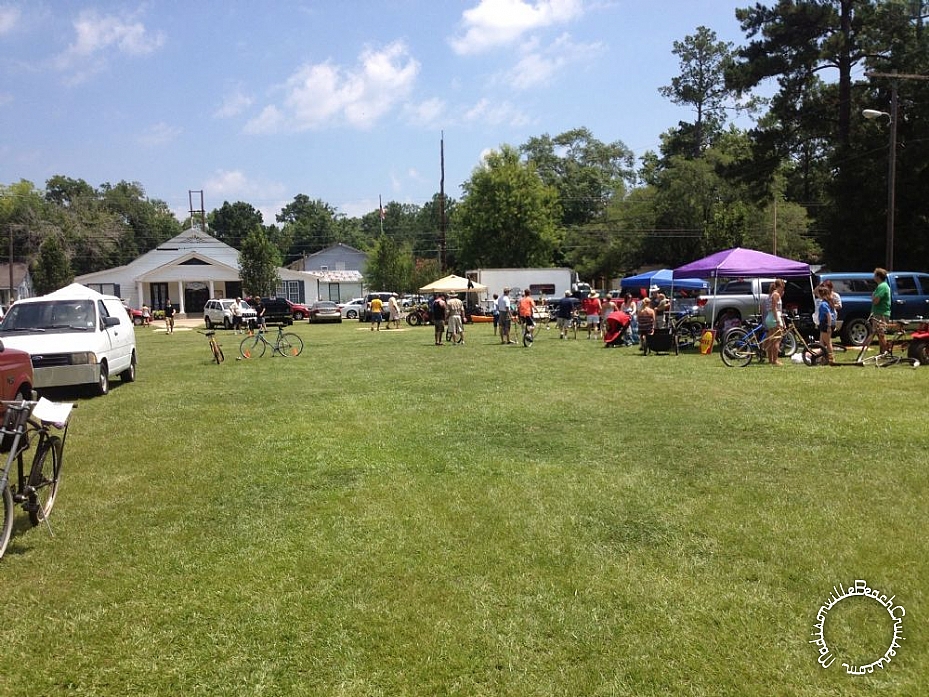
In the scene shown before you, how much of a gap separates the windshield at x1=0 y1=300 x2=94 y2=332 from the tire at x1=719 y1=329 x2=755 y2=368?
39.9 ft

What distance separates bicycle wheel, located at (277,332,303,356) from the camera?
20.8 m

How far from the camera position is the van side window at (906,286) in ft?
65.4

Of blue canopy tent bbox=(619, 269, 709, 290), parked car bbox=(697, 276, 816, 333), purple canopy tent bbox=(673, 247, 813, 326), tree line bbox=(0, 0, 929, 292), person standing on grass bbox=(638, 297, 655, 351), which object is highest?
tree line bbox=(0, 0, 929, 292)

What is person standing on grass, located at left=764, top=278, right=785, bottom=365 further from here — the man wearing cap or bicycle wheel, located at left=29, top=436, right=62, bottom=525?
bicycle wheel, located at left=29, top=436, right=62, bottom=525

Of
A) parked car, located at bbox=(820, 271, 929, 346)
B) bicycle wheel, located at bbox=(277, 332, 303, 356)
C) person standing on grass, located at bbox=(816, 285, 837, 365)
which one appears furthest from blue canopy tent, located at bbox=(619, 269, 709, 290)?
bicycle wheel, located at bbox=(277, 332, 303, 356)

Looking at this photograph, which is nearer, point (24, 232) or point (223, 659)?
point (223, 659)

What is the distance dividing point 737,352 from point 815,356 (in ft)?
4.89

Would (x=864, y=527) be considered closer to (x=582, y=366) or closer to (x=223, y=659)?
(x=223, y=659)

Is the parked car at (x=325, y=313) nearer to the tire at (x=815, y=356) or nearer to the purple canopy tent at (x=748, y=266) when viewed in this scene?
the purple canopy tent at (x=748, y=266)

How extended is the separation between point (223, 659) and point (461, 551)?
1.76 m

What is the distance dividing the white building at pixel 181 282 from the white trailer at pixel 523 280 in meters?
24.6

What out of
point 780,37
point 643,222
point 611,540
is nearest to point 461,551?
point 611,540

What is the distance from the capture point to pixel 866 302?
19.8 metres

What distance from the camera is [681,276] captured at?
72.7 feet
